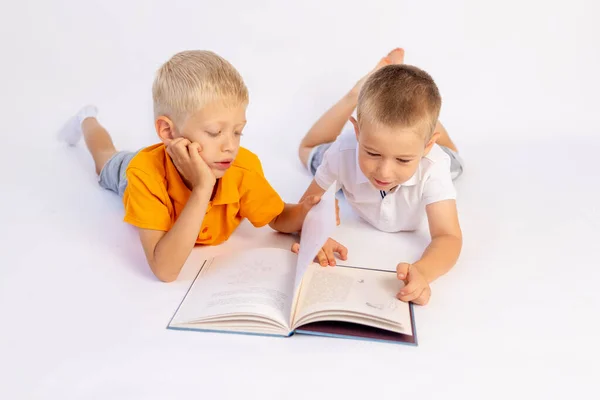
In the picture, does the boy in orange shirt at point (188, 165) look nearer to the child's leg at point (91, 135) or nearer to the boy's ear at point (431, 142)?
Result: the boy's ear at point (431, 142)

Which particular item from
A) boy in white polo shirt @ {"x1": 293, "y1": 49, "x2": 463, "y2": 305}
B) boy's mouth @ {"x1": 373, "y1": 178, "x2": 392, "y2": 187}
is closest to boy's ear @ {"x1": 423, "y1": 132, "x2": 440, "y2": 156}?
boy in white polo shirt @ {"x1": 293, "y1": 49, "x2": 463, "y2": 305}

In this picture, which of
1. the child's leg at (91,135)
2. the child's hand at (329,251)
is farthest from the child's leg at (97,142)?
the child's hand at (329,251)

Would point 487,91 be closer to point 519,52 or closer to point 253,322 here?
point 519,52

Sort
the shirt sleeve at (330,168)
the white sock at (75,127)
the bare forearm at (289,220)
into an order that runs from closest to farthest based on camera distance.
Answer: the bare forearm at (289,220) → the shirt sleeve at (330,168) → the white sock at (75,127)

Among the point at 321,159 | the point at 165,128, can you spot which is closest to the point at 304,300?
the point at 165,128

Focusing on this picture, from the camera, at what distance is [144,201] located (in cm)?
180

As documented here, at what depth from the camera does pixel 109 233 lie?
7.06 ft

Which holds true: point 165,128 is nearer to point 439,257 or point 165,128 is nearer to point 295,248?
point 295,248

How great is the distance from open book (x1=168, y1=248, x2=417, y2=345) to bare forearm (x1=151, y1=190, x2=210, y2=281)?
11 cm

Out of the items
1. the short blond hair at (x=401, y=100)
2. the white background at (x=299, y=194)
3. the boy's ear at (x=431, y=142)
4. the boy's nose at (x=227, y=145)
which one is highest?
the short blond hair at (x=401, y=100)

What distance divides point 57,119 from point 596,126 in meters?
2.59

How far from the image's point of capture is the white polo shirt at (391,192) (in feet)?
6.59

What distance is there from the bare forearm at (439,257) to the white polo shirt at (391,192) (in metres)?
0.14

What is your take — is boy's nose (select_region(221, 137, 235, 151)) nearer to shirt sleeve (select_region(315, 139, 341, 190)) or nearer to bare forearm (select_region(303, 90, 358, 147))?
shirt sleeve (select_region(315, 139, 341, 190))
